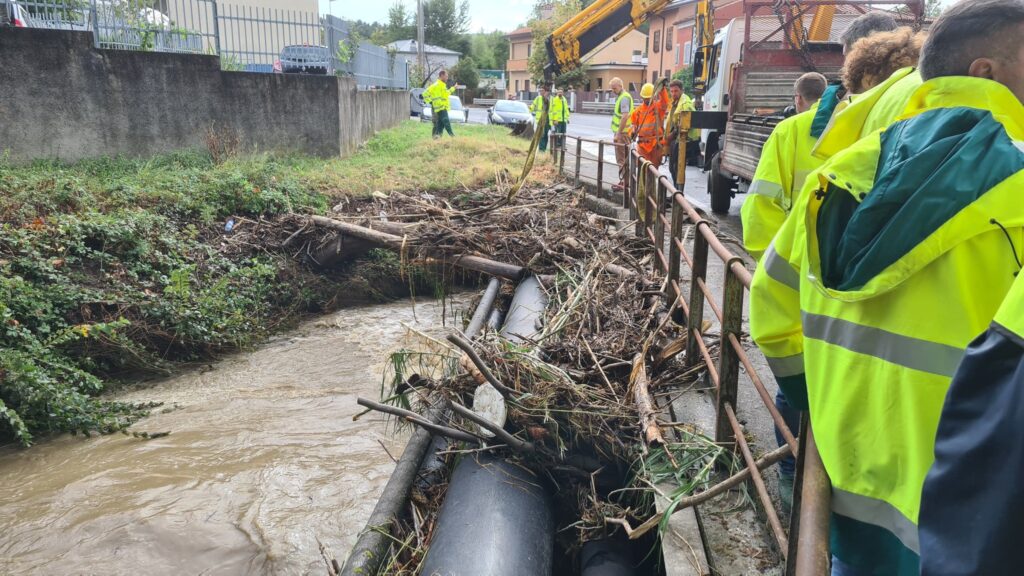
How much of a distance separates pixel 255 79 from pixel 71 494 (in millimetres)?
8389

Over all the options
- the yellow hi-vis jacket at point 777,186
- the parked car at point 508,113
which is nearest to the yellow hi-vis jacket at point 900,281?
the yellow hi-vis jacket at point 777,186

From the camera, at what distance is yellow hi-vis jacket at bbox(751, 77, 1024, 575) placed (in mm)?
1349

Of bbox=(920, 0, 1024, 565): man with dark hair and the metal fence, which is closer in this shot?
bbox=(920, 0, 1024, 565): man with dark hair

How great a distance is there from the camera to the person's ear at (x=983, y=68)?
5.20 ft

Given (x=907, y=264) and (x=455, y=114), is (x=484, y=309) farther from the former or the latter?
(x=455, y=114)

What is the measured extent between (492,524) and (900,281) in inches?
82.0

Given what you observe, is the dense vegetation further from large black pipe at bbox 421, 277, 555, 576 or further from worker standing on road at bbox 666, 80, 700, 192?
worker standing on road at bbox 666, 80, 700, 192

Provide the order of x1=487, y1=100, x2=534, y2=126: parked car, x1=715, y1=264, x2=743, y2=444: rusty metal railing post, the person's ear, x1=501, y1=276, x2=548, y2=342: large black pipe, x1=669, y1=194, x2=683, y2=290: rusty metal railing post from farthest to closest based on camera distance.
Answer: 1. x1=487, y1=100, x2=534, y2=126: parked car
2. x1=501, y1=276, x2=548, y2=342: large black pipe
3. x1=669, y1=194, x2=683, y2=290: rusty metal railing post
4. x1=715, y1=264, x2=743, y2=444: rusty metal railing post
5. the person's ear

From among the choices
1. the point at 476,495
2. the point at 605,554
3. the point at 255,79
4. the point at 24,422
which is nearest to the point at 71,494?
the point at 24,422

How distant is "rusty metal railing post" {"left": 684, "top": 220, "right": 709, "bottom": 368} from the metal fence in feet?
32.2

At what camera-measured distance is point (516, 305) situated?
613 cm

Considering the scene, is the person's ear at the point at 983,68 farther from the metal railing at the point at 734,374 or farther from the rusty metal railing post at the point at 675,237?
the rusty metal railing post at the point at 675,237

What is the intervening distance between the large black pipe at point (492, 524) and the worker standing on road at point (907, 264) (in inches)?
58.2

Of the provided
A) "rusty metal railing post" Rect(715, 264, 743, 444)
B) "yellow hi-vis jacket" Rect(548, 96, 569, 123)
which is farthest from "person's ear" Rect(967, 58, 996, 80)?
"yellow hi-vis jacket" Rect(548, 96, 569, 123)
